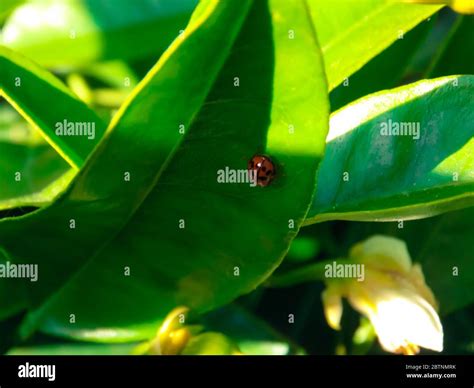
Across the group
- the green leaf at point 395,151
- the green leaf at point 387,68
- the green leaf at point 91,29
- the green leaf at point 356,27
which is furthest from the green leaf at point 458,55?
the green leaf at point 91,29

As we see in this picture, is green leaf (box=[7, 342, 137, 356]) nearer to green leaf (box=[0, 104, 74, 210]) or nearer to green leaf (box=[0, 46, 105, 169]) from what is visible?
green leaf (box=[0, 104, 74, 210])

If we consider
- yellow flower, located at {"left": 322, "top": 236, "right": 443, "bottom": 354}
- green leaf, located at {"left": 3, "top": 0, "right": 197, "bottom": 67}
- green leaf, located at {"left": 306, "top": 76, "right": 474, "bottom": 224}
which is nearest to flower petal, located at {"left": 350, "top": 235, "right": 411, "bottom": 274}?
yellow flower, located at {"left": 322, "top": 236, "right": 443, "bottom": 354}

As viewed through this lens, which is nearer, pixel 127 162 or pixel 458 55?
pixel 127 162

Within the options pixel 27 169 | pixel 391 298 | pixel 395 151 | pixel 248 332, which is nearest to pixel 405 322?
pixel 391 298

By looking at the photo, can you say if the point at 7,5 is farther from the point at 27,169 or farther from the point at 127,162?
the point at 127,162

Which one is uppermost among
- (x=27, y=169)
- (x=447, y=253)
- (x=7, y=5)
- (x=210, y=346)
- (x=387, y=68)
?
(x=7, y=5)
